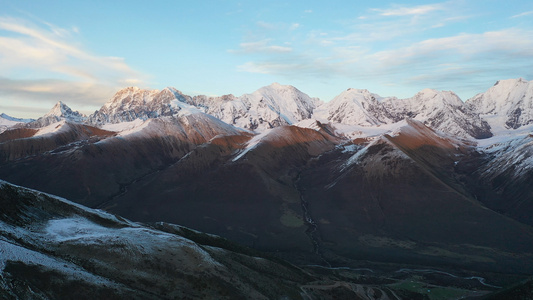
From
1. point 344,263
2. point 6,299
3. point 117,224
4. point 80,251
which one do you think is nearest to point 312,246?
point 344,263

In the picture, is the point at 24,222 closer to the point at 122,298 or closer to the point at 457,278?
the point at 122,298

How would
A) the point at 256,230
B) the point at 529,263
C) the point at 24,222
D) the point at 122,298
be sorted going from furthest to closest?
the point at 256,230 → the point at 529,263 → the point at 24,222 → the point at 122,298

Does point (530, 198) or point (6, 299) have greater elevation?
point (6, 299)

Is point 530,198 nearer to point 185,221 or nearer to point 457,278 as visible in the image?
point 457,278

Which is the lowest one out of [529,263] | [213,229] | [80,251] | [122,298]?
[529,263]

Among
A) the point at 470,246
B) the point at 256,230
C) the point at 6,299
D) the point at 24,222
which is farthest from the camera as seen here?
the point at 256,230

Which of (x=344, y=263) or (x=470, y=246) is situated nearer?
(x=344, y=263)

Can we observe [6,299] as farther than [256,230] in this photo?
No

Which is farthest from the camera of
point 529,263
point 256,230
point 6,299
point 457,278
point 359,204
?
point 359,204

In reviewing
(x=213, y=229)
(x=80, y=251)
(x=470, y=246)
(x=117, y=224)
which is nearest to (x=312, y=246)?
(x=213, y=229)
